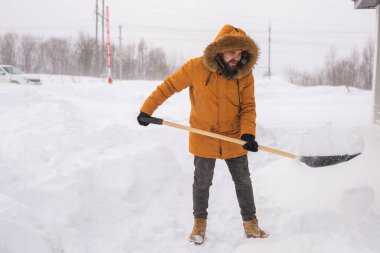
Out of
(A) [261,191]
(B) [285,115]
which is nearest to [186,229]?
(A) [261,191]

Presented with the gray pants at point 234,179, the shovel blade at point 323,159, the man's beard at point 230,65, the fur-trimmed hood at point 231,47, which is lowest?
the gray pants at point 234,179

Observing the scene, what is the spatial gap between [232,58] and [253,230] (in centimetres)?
122

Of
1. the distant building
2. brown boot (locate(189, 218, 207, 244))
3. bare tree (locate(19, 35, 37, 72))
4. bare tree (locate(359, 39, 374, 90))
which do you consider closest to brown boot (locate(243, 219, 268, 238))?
brown boot (locate(189, 218, 207, 244))

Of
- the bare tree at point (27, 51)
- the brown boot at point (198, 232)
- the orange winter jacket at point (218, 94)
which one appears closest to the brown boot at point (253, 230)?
the brown boot at point (198, 232)

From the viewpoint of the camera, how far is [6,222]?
2133 millimetres

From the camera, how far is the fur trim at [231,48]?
2465 mm

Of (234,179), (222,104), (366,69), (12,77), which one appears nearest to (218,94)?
(222,104)

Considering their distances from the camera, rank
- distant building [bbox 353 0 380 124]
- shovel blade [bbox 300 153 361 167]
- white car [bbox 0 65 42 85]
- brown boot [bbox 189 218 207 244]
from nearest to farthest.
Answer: brown boot [bbox 189 218 207 244] → shovel blade [bbox 300 153 361 167] → distant building [bbox 353 0 380 124] → white car [bbox 0 65 42 85]

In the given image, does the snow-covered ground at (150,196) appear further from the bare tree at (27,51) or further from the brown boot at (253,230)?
the bare tree at (27,51)

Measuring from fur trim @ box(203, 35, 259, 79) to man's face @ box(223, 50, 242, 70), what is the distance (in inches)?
1.5

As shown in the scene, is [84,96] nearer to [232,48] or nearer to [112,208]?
[112,208]

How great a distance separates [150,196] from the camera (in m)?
3.45

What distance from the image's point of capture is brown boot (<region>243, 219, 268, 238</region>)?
2699 mm

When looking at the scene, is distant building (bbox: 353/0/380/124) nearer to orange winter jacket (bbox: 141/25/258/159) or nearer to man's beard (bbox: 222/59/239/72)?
orange winter jacket (bbox: 141/25/258/159)
